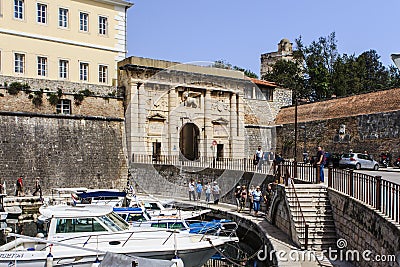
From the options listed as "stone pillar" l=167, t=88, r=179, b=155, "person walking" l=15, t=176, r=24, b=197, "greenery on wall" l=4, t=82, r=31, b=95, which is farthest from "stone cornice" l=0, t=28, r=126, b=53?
"person walking" l=15, t=176, r=24, b=197

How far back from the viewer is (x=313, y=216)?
14.3m

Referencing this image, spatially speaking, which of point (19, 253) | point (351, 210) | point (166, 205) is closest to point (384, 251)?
point (351, 210)

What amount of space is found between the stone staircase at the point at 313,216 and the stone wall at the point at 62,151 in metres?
15.9

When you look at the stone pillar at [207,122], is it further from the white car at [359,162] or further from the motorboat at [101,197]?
the motorboat at [101,197]

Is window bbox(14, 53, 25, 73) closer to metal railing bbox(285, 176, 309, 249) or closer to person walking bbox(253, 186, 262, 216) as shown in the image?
person walking bbox(253, 186, 262, 216)

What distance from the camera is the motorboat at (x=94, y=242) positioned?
11.5 m

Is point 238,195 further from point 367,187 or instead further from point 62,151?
point 62,151

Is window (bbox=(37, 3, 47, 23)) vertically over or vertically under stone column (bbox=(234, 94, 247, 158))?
over

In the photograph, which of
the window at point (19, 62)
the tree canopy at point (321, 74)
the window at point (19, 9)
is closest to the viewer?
the window at point (19, 9)

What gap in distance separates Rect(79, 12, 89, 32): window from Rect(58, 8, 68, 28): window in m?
0.99

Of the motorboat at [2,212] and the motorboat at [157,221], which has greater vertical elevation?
the motorboat at [157,221]

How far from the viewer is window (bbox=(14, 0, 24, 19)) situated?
2683cm

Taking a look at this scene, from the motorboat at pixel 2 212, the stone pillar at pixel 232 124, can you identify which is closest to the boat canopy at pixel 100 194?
the motorboat at pixel 2 212

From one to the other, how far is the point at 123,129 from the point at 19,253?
62.3 feet
